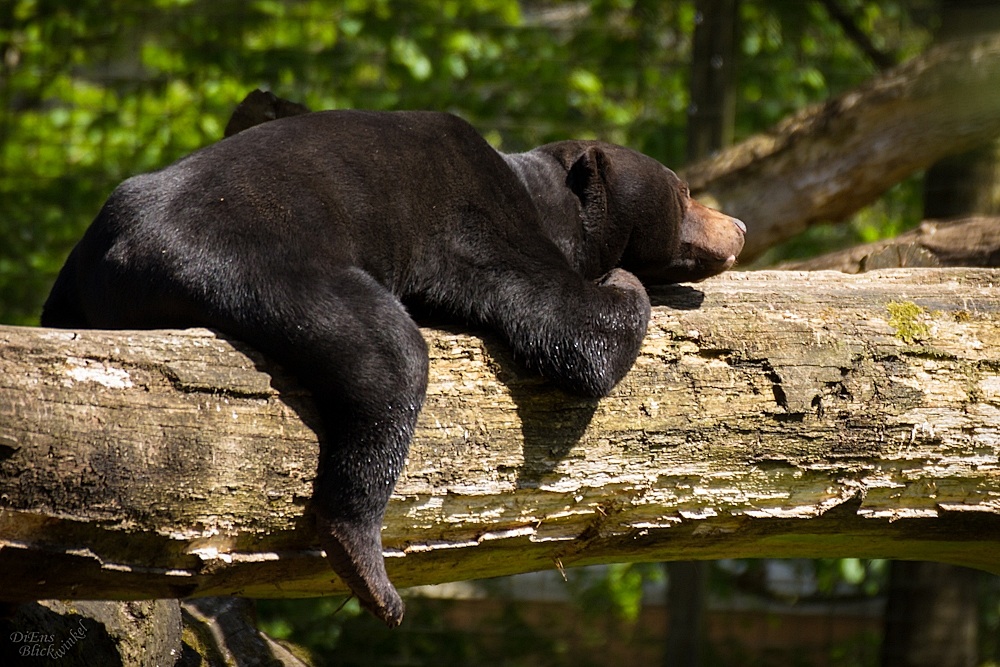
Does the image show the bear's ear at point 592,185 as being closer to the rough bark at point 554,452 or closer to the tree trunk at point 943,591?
the rough bark at point 554,452

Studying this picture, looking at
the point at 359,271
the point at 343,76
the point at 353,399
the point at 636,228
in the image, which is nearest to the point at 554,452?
the point at 353,399

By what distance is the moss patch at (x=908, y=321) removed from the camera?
8.52 ft

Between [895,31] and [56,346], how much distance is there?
5168mm

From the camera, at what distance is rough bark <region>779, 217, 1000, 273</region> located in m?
3.54

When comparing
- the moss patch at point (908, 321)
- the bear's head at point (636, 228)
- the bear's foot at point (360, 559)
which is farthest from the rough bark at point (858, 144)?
the bear's foot at point (360, 559)

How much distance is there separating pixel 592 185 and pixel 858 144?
1.74 m

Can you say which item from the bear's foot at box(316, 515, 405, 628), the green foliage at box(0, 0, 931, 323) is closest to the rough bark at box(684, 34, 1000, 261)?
the green foliage at box(0, 0, 931, 323)

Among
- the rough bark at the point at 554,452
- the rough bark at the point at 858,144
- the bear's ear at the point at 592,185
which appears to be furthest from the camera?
the rough bark at the point at 858,144

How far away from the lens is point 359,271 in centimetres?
231

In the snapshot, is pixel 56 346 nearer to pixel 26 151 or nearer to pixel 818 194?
pixel 818 194

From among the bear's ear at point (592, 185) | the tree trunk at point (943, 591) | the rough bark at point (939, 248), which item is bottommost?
the tree trunk at point (943, 591)

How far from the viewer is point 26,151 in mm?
5680

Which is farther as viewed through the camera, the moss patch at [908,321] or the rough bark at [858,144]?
the rough bark at [858,144]

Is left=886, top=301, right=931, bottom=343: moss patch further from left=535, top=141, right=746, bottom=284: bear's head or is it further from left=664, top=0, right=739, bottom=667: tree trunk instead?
left=664, top=0, right=739, bottom=667: tree trunk
